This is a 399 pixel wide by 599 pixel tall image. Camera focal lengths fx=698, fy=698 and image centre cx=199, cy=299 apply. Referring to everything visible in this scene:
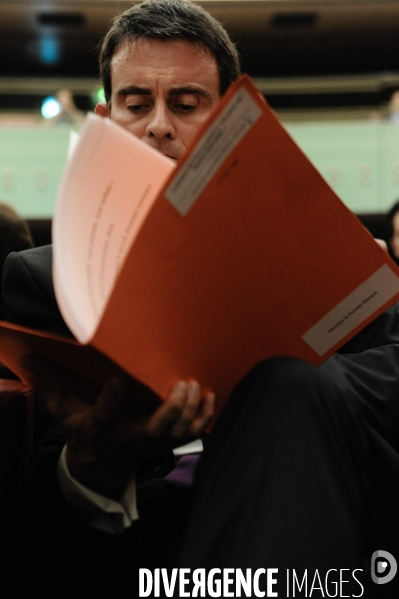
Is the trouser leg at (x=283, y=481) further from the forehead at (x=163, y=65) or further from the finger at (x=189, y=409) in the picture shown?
the forehead at (x=163, y=65)

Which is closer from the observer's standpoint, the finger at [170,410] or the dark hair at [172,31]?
the finger at [170,410]

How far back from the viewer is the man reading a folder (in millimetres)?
544

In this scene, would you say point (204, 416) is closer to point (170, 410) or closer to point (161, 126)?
point (170, 410)

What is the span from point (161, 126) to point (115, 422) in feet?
1.51

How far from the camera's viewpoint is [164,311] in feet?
1.86

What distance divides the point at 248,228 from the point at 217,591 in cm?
29

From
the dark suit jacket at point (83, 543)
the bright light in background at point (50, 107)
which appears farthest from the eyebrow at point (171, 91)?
the bright light in background at point (50, 107)

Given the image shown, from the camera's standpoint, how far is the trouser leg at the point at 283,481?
0.53 metres

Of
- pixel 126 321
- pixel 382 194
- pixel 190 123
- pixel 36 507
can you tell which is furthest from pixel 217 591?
pixel 382 194

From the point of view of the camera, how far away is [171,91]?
0.99 meters

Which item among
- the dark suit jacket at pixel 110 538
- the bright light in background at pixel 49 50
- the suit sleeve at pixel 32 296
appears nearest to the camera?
the dark suit jacket at pixel 110 538

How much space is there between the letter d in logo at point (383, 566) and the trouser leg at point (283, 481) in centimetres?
2

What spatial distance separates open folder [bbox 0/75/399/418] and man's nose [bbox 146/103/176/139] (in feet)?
1.10

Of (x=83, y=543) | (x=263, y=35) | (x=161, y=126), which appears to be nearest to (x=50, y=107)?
(x=263, y=35)
